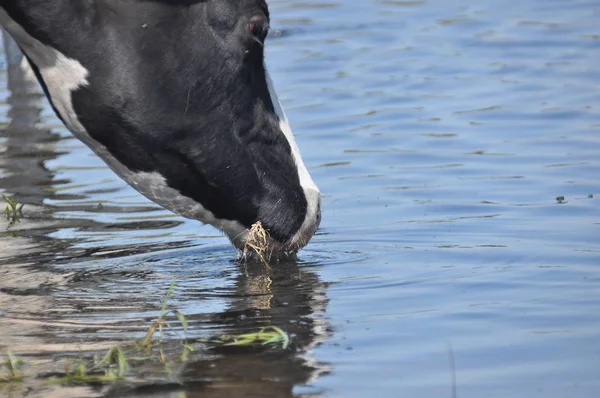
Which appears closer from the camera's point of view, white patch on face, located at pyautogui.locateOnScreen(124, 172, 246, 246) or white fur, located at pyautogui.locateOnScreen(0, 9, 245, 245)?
white fur, located at pyautogui.locateOnScreen(0, 9, 245, 245)

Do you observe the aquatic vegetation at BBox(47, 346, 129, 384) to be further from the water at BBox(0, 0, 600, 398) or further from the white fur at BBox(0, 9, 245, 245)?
the white fur at BBox(0, 9, 245, 245)

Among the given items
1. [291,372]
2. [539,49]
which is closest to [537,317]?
[291,372]

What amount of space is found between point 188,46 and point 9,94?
6912 millimetres

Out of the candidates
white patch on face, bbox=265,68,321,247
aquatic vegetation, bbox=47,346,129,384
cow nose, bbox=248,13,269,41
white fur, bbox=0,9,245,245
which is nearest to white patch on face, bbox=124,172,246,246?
white fur, bbox=0,9,245,245

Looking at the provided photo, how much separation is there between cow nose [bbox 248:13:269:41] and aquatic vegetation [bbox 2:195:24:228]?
244 centimetres

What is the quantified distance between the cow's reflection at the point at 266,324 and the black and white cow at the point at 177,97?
332mm

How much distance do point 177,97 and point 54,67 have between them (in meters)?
0.47

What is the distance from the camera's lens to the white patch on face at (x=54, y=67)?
4.78m

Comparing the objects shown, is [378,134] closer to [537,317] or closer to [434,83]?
[434,83]

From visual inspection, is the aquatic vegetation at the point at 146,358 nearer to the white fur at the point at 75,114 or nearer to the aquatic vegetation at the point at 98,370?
the aquatic vegetation at the point at 98,370

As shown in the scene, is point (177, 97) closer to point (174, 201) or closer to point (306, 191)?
point (174, 201)

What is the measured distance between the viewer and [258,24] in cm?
496

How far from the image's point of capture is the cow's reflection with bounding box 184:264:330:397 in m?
4.24

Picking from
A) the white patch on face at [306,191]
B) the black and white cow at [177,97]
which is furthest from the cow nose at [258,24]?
the white patch on face at [306,191]
